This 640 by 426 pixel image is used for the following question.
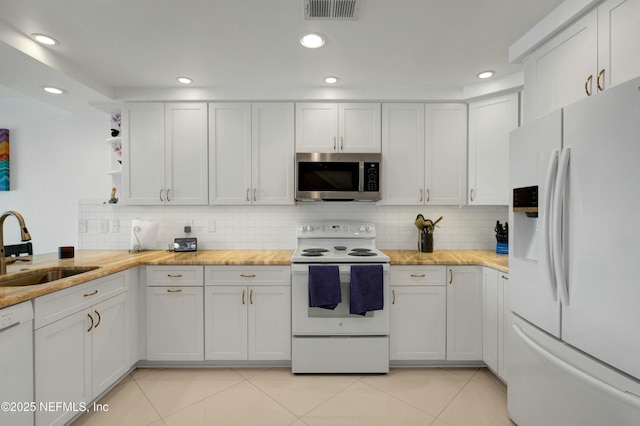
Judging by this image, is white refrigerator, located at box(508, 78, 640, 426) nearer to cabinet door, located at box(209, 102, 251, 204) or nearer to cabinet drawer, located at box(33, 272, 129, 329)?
cabinet door, located at box(209, 102, 251, 204)

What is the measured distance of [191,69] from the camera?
A: 247 cm

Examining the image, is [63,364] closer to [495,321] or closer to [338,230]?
[338,230]

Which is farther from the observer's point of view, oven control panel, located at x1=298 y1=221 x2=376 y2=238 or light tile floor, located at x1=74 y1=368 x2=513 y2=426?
oven control panel, located at x1=298 y1=221 x2=376 y2=238

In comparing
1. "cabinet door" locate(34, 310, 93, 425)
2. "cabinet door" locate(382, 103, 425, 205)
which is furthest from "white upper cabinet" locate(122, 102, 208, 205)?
"cabinet door" locate(382, 103, 425, 205)

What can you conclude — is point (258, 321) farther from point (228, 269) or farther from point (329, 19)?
point (329, 19)

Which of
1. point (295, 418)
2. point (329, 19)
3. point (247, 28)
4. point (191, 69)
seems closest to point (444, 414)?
point (295, 418)

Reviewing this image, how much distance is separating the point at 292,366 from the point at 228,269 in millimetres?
962

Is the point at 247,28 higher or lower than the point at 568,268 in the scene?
higher

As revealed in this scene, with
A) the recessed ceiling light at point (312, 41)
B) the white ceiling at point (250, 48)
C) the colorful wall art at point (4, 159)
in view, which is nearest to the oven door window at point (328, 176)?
the white ceiling at point (250, 48)

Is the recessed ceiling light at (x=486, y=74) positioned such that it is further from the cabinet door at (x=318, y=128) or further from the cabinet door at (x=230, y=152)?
the cabinet door at (x=230, y=152)

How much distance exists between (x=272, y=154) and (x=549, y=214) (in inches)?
87.3

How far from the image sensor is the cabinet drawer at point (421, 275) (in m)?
2.56

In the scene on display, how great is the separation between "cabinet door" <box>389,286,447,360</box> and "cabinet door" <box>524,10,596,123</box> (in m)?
1.55

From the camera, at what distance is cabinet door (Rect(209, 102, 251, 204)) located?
288 cm
